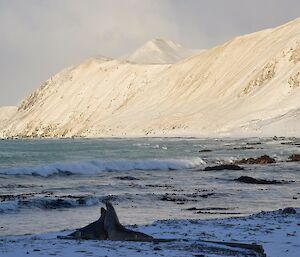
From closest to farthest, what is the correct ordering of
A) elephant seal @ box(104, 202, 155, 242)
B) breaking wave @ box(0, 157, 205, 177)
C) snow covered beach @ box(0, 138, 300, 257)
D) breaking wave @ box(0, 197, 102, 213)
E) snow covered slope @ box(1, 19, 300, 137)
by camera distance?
snow covered beach @ box(0, 138, 300, 257)
elephant seal @ box(104, 202, 155, 242)
breaking wave @ box(0, 197, 102, 213)
breaking wave @ box(0, 157, 205, 177)
snow covered slope @ box(1, 19, 300, 137)

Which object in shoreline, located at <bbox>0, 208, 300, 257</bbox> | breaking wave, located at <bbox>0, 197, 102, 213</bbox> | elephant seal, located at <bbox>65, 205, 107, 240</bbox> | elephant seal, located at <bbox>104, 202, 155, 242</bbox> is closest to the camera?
shoreline, located at <bbox>0, 208, 300, 257</bbox>

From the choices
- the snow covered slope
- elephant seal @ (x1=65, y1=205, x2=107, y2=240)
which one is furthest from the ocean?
the snow covered slope

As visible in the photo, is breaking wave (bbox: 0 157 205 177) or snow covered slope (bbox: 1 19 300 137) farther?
snow covered slope (bbox: 1 19 300 137)

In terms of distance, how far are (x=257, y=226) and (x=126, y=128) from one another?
383ft

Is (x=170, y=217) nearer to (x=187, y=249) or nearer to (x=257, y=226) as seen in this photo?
(x=257, y=226)

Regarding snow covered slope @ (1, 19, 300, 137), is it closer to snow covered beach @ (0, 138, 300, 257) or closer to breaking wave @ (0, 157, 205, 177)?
breaking wave @ (0, 157, 205, 177)

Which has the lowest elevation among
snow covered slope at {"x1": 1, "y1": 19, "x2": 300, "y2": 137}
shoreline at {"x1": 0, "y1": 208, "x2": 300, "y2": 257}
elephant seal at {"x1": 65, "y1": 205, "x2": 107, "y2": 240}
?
shoreline at {"x1": 0, "y1": 208, "x2": 300, "y2": 257}

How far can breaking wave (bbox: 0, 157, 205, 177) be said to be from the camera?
1495 inches

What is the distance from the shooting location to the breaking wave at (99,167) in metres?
38.0

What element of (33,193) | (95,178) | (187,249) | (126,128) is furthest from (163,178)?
(126,128)

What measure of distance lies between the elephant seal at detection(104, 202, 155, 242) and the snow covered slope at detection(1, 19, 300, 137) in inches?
3213

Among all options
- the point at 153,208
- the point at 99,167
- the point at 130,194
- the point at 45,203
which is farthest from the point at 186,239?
the point at 99,167

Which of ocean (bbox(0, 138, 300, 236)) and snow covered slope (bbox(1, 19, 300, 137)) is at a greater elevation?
snow covered slope (bbox(1, 19, 300, 137))

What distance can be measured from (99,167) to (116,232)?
30.1 meters
